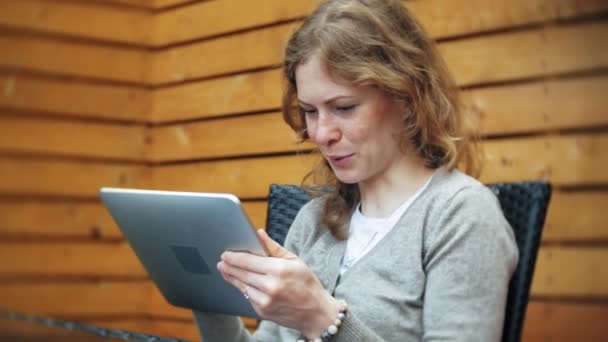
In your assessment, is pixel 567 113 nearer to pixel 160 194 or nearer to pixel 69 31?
pixel 160 194

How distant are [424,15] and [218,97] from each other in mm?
1023

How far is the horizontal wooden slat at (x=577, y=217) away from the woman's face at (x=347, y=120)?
28.2 inches

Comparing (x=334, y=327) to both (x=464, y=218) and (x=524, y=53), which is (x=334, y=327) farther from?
(x=524, y=53)

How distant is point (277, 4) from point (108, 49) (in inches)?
34.6

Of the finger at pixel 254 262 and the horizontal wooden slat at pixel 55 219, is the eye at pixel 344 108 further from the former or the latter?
the horizontal wooden slat at pixel 55 219

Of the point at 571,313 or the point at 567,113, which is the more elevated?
the point at 567,113

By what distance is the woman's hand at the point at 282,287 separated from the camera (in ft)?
3.78

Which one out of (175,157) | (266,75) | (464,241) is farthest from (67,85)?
(464,241)

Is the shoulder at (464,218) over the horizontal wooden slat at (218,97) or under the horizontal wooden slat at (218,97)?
over

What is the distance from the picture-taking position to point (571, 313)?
1.93 m

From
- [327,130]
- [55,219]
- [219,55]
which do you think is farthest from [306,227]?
[55,219]

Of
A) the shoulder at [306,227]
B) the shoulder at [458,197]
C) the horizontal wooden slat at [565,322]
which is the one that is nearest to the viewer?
the shoulder at [458,197]

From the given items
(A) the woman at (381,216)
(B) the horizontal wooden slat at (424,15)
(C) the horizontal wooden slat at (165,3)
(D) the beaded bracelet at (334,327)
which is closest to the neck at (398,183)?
(A) the woman at (381,216)

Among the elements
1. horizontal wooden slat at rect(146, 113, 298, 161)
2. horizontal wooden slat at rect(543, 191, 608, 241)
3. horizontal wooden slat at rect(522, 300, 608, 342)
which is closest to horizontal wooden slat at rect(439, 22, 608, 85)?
horizontal wooden slat at rect(543, 191, 608, 241)
